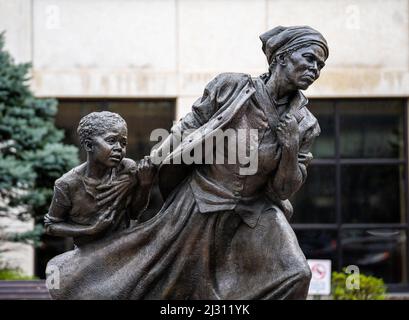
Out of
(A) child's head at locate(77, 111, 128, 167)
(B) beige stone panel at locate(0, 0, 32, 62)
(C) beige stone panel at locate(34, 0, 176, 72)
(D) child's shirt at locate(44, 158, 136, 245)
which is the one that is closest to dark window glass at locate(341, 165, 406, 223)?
(C) beige stone panel at locate(34, 0, 176, 72)

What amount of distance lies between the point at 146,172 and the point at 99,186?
382 millimetres

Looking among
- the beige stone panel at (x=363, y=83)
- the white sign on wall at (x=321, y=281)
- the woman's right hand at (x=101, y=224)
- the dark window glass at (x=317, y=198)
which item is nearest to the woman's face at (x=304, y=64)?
the woman's right hand at (x=101, y=224)

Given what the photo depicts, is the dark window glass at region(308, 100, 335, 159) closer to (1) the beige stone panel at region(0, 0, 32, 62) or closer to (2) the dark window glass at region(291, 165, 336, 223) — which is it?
(2) the dark window glass at region(291, 165, 336, 223)

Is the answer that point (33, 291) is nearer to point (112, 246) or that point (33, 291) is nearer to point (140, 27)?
point (112, 246)

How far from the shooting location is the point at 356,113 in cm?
2041

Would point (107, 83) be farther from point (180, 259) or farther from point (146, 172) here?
point (180, 259)

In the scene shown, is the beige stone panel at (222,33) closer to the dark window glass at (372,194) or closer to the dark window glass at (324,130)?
the dark window glass at (324,130)

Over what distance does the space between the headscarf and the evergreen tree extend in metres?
8.85

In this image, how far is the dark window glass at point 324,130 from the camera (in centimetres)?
2030

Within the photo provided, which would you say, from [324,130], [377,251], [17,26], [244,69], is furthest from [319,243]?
[17,26]

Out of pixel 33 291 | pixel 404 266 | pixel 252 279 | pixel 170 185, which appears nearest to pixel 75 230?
pixel 170 185

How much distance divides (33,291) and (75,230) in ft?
12.8

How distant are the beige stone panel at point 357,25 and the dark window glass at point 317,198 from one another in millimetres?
2098

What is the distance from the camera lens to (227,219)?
7848 millimetres
